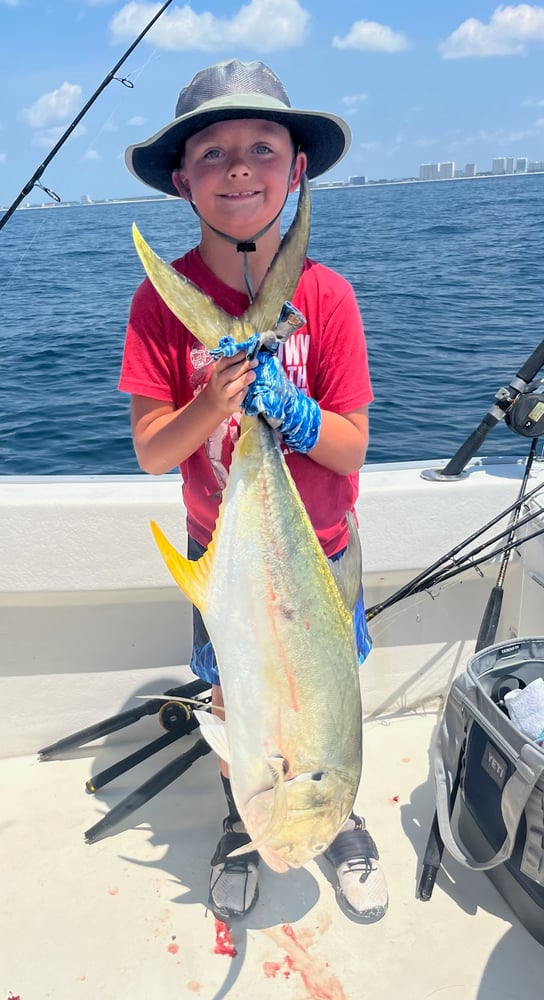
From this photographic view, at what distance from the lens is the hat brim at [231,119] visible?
4.71 ft

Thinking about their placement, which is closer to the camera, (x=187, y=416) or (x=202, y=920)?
(x=187, y=416)

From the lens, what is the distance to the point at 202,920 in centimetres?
197

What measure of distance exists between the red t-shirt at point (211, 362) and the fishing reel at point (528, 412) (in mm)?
882

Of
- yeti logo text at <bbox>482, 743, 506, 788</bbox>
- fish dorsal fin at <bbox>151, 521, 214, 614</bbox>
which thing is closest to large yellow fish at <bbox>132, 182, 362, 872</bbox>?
fish dorsal fin at <bbox>151, 521, 214, 614</bbox>

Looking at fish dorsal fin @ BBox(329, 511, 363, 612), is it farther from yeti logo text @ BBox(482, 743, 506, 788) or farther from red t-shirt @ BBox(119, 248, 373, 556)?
yeti logo text @ BBox(482, 743, 506, 788)

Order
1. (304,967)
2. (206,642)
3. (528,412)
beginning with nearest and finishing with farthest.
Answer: (304,967)
(206,642)
(528,412)

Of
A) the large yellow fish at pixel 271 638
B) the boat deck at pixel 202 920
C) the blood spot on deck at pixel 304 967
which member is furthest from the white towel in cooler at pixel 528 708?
the blood spot on deck at pixel 304 967

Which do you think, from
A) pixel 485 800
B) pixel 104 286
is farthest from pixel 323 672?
pixel 104 286

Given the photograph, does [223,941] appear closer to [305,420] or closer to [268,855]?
[268,855]

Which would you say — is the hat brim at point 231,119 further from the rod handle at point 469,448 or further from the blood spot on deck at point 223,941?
the blood spot on deck at point 223,941

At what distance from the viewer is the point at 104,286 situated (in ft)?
50.5

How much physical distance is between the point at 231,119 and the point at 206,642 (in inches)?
49.5

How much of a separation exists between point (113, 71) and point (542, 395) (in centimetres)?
203

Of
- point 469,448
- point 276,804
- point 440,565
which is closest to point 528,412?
point 469,448
